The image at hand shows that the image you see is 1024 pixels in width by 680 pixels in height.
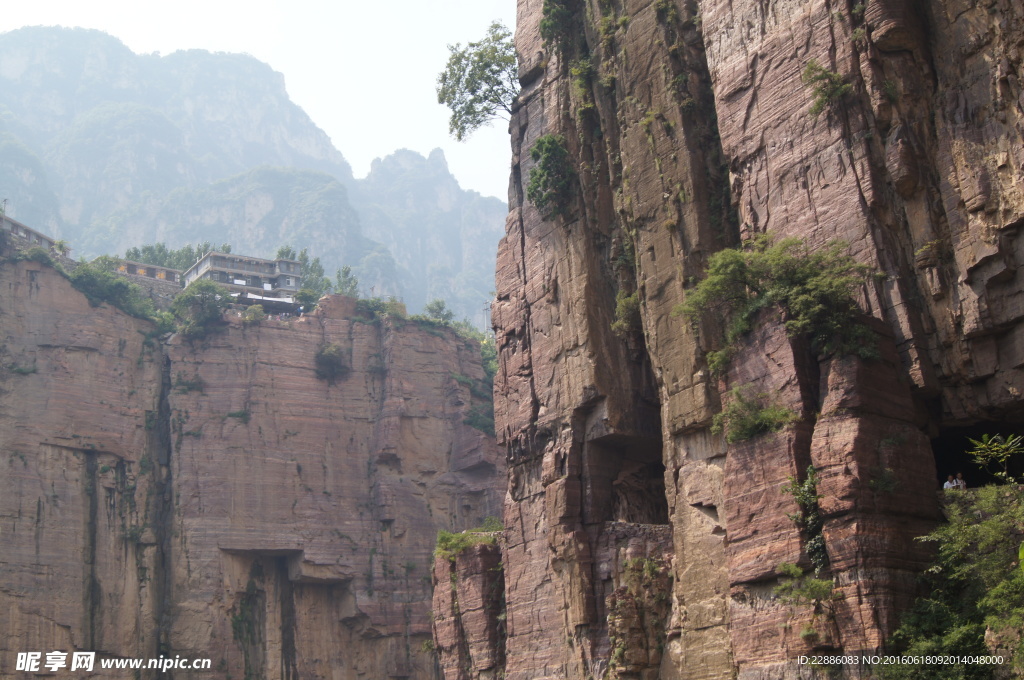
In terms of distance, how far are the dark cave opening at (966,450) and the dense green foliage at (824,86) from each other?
23.1 feet

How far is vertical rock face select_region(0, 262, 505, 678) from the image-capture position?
40625 mm

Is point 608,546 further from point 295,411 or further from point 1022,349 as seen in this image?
point 295,411

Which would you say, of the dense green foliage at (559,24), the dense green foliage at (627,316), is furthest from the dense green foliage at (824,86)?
the dense green foliage at (559,24)

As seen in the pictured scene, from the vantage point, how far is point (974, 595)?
18703 millimetres

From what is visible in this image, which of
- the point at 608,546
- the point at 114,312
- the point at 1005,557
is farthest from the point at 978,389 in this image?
the point at 114,312

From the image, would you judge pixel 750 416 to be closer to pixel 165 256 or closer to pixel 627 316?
pixel 627 316

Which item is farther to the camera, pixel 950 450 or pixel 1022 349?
pixel 950 450

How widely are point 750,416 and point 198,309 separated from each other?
3067cm

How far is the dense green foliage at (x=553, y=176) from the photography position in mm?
31344

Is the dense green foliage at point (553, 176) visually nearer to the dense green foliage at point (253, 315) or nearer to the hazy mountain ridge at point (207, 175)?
the dense green foliage at point (253, 315)

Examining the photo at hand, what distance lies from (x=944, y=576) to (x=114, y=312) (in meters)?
35.4

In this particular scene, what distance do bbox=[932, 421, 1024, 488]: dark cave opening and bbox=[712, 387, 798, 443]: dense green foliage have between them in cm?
339

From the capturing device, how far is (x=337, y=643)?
44344 millimetres

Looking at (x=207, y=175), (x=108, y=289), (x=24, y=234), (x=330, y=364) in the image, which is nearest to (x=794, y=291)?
(x=330, y=364)
